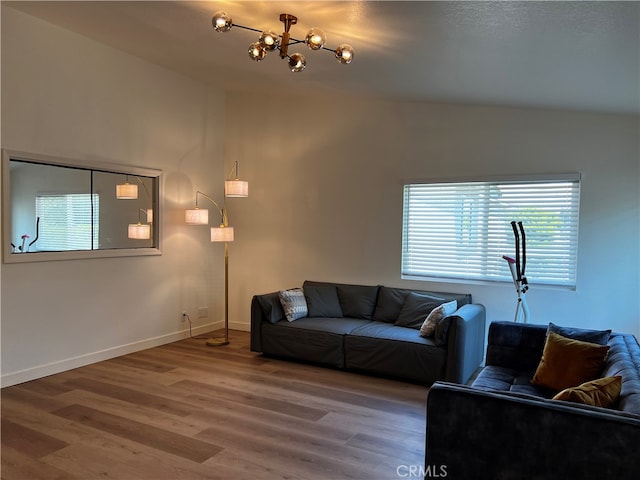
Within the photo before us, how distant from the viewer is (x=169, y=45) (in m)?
4.47

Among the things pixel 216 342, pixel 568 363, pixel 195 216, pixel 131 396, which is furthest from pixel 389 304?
pixel 131 396

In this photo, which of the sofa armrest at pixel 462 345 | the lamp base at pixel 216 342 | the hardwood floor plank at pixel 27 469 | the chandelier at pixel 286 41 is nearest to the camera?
the hardwood floor plank at pixel 27 469

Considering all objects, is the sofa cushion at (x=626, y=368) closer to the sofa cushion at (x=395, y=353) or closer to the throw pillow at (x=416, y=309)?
the sofa cushion at (x=395, y=353)

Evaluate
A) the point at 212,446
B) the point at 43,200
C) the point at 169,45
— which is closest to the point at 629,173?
the point at 212,446

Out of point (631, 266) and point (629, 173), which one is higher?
point (629, 173)

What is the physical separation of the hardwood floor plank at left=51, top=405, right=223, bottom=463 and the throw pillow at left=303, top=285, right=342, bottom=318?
2282 mm

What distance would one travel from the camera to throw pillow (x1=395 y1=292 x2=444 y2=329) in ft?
15.4

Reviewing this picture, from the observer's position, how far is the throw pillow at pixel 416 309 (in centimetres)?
469

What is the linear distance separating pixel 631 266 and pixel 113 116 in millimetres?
5248

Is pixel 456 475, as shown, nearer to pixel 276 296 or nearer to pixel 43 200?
pixel 276 296

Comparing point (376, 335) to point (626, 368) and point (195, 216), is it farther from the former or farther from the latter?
point (195, 216)

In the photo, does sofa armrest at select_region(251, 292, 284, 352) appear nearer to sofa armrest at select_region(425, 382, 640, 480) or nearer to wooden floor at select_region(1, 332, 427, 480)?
wooden floor at select_region(1, 332, 427, 480)

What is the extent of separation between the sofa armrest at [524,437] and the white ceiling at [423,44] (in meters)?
1.94

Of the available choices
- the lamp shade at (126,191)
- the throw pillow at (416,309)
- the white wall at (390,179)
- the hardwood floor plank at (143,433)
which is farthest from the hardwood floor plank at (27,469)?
the white wall at (390,179)
